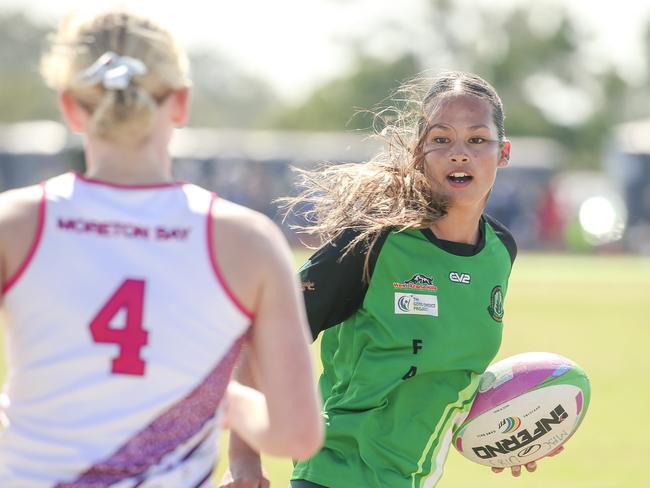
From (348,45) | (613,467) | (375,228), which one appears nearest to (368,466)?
(375,228)

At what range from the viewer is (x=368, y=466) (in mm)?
4027

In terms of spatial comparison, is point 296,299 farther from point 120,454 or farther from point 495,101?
point 495,101

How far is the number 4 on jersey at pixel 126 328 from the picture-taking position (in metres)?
2.55

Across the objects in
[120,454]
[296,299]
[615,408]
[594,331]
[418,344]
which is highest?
[296,299]

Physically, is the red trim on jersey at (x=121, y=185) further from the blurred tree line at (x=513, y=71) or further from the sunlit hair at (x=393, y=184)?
the blurred tree line at (x=513, y=71)

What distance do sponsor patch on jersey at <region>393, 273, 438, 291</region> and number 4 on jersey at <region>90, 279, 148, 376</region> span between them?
170 centimetres

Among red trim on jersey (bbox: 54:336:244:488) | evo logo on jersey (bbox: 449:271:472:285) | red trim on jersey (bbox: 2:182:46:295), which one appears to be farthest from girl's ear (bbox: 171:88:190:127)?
evo logo on jersey (bbox: 449:271:472:285)

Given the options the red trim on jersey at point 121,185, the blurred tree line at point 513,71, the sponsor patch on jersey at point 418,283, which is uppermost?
the red trim on jersey at point 121,185

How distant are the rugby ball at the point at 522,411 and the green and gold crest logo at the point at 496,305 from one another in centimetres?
29

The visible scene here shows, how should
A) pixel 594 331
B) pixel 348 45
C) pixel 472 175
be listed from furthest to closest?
pixel 348 45 → pixel 594 331 → pixel 472 175

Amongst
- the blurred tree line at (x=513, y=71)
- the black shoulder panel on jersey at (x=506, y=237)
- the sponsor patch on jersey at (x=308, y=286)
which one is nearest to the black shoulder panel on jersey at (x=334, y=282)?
the sponsor patch on jersey at (x=308, y=286)

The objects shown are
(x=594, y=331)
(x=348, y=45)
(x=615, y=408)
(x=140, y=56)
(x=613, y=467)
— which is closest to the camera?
(x=140, y=56)

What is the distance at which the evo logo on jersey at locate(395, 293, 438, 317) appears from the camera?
414 cm

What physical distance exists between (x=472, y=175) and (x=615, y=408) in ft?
23.4
